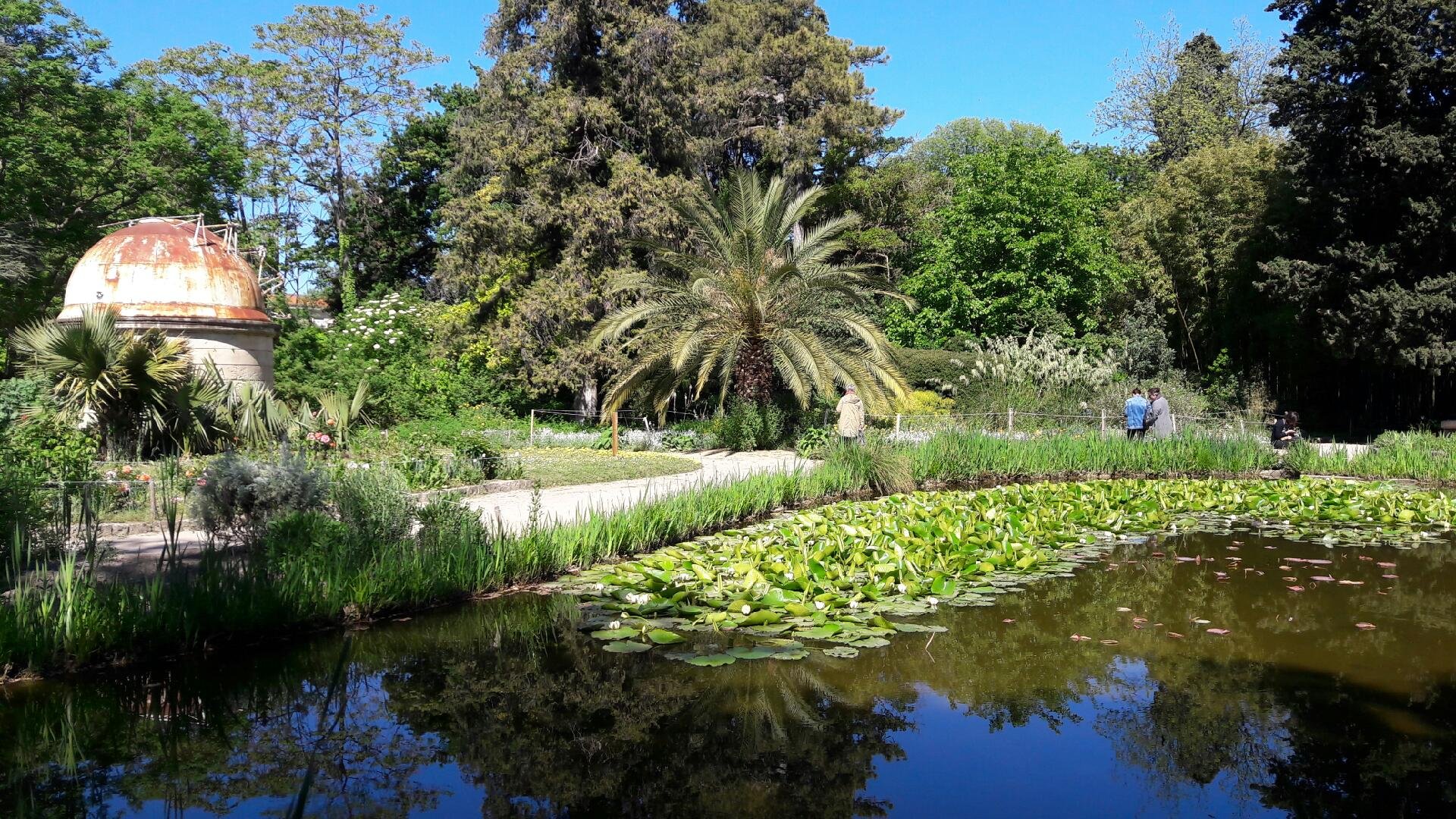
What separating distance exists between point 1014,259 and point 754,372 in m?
Result: 14.1

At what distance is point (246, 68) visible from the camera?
32.2m

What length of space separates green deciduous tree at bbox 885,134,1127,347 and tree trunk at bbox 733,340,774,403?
1273 cm

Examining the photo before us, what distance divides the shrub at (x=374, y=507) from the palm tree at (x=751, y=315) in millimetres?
10005

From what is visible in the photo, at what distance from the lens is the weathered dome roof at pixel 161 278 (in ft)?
56.3

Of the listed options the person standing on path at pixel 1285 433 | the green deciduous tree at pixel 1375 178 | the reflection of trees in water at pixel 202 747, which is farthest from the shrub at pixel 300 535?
the green deciduous tree at pixel 1375 178

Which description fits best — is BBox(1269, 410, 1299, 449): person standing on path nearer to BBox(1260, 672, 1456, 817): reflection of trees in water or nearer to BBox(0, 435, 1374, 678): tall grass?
BBox(0, 435, 1374, 678): tall grass

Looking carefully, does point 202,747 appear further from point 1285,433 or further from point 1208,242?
point 1208,242

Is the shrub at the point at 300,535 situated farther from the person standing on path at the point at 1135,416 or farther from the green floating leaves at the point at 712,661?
the person standing on path at the point at 1135,416

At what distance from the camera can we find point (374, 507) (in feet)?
24.9

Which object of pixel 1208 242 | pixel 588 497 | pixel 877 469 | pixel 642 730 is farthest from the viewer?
pixel 1208 242

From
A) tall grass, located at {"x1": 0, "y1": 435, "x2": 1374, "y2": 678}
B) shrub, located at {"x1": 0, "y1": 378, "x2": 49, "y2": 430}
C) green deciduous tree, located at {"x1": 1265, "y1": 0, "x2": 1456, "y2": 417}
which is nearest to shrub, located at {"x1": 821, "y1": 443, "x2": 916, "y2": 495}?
tall grass, located at {"x1": 0, "y1": 435, "x2": 1374, "y2": 678}

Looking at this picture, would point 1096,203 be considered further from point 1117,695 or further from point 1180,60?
point 1117,695

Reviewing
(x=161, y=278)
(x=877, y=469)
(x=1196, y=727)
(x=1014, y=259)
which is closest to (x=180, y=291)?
(x=161, y=278)

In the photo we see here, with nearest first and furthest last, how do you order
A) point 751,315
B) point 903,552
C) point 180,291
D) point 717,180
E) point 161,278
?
point 903,552
point 161,278
point 180,291
point 751,315
point 717,180
